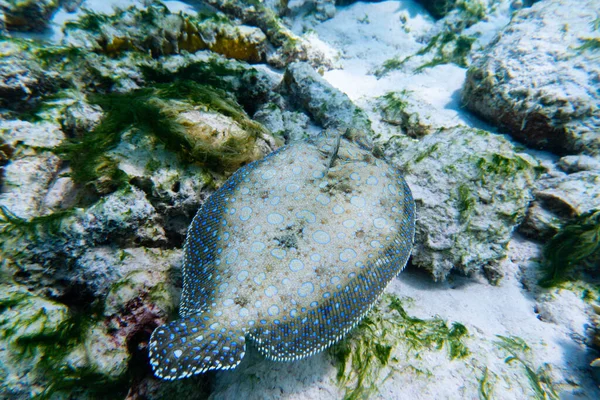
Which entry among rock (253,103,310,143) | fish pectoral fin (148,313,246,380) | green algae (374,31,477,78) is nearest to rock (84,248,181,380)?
fish pectoral fin (148,313,246,380)

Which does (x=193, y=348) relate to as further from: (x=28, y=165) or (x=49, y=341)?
(x=28, y=165)

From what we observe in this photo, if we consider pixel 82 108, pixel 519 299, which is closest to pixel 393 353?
pixel 519 299

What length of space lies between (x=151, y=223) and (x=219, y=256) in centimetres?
109

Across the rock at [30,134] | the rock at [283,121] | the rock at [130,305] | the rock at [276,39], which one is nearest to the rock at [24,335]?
the rock at [130,305]

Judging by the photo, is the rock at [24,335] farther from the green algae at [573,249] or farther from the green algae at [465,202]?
the green algae at [573,249]

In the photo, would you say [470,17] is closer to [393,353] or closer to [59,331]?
[393,353]

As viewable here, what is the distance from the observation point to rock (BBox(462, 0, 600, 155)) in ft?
12.8

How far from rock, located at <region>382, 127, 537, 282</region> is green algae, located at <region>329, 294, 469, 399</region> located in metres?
0.64

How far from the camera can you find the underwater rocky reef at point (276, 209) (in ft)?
7.34

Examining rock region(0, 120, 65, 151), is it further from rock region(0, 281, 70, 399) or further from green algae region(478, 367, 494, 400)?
green algae region(478, 367, 494, 400)

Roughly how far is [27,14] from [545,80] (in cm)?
966

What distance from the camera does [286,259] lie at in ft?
6.97

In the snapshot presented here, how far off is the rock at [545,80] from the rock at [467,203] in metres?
1.44

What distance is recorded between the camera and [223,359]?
1780 mm
